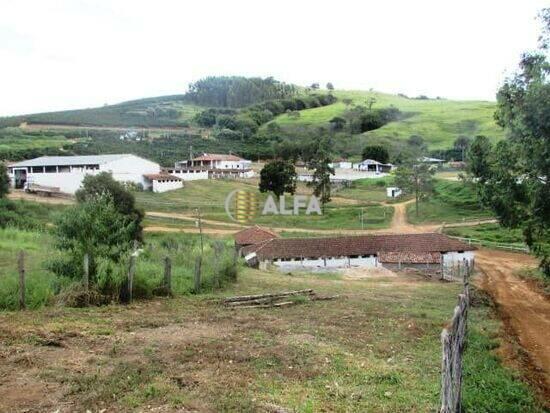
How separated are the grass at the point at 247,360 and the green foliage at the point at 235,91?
13430 centimetres

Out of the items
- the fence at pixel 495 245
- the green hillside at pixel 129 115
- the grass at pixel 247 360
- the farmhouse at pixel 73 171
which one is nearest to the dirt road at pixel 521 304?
the grass at pixel 247 360

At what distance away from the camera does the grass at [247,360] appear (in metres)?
7.35

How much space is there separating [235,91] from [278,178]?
289ft

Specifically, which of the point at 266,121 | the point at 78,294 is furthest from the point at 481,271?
the point at 266,121

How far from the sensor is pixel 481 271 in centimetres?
3428

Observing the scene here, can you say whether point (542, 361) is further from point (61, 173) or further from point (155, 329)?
point (61, 173)

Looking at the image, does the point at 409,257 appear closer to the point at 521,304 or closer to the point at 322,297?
the point at 521,304

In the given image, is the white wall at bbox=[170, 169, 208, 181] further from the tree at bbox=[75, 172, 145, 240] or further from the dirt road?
the dirt road

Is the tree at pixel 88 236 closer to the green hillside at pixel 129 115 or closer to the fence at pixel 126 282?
the fence at pixel 126 282

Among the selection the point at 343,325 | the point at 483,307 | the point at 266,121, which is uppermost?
the point at 266,121

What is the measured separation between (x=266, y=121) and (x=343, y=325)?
373 feet

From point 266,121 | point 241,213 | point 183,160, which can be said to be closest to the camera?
point 241,213

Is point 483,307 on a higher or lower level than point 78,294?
lower

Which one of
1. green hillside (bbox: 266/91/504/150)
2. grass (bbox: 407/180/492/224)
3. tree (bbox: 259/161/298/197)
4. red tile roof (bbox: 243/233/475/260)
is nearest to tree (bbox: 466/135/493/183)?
red tile roof (bbox: 243/233/475/260)
